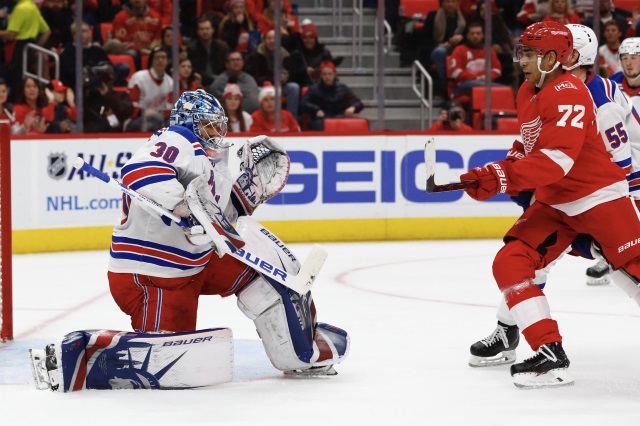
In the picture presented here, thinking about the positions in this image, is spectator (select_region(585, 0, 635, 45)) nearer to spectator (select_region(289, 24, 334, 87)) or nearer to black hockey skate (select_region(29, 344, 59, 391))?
spectator (select_region(289, 24, 334, 87))

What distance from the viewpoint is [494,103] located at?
8328 mm

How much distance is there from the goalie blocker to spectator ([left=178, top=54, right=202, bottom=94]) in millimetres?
4454

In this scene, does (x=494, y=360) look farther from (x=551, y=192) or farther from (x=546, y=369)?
(x=551, y=192)

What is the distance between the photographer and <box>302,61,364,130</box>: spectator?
8.12 metres

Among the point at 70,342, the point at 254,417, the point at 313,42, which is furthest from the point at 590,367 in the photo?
the point at 313,42

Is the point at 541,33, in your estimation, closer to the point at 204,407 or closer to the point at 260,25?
the point at 204,407

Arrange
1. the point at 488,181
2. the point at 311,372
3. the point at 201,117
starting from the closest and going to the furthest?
the point at 488,181 < the point at 201,117 < the point at 311,372

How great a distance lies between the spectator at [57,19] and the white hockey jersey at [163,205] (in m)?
4.38

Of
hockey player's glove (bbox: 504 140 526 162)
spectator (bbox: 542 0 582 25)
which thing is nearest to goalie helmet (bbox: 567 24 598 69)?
hockey player's glove (bbox: 504 140 526 162)

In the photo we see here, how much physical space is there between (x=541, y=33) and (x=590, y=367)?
1.14m

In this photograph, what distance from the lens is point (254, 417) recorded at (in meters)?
3.25

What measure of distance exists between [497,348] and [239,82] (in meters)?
4.38

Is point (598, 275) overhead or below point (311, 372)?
below

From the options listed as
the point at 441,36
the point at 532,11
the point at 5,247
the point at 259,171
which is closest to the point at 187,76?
the point at 441,36
